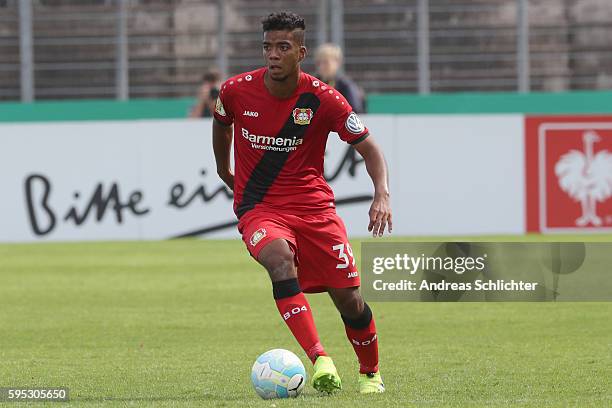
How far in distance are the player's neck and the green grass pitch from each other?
1.49 m

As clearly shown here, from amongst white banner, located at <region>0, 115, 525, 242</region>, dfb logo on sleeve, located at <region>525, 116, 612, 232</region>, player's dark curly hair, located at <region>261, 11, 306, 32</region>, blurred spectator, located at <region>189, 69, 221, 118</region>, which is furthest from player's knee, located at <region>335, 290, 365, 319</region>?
blurred spectator, located at <region>189, 69, 221, 118</region>

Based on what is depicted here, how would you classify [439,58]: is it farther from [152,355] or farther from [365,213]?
[152,355]

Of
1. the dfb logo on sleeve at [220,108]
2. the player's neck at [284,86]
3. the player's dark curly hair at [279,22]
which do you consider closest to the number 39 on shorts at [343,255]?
the player's neck at [284,86]

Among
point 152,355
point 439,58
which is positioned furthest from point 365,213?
point 152,355

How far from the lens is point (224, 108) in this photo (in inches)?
269

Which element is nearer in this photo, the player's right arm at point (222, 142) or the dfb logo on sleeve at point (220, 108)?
the dfb logo on sleeve at point (220, 108)

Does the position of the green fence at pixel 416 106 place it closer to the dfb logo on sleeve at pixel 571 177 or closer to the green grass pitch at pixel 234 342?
the dfb logo on sleeve at pixel 571 177

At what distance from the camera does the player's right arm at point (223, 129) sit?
6816 millimetres

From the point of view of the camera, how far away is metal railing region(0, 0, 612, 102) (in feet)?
74.4

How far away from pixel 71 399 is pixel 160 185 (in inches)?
446

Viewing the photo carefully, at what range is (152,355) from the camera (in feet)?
27.0

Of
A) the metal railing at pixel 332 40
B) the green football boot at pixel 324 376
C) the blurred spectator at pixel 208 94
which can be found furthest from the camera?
the metal railing at pixel 332 40
